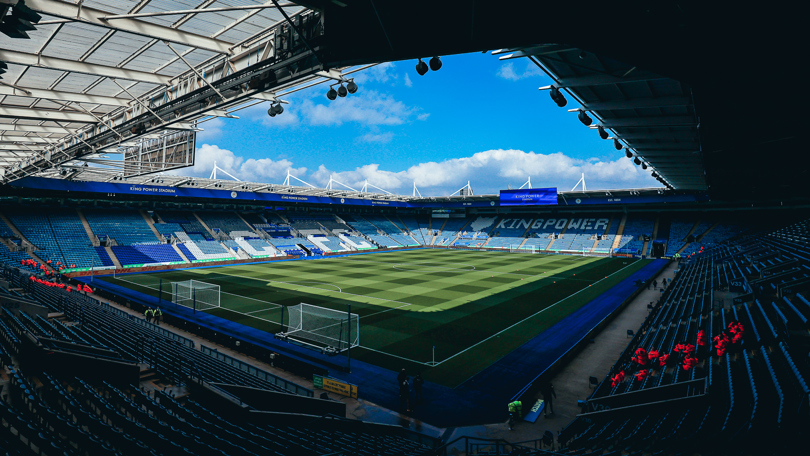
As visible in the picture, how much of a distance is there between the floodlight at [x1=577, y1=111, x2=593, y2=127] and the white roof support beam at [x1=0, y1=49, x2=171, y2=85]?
1395cm

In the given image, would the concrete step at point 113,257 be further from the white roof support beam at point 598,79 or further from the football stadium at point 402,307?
the white roof support beam at point 598,79

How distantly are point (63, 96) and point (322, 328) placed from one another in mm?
13412

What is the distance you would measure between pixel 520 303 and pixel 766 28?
2213cm

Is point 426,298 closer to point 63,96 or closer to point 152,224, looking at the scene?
point 63,96

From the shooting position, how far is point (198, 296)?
25219 millimetres

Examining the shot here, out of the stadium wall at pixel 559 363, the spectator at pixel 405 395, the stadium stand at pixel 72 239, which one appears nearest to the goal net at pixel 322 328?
the spectator at pixel 405 395

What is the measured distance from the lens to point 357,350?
17078 millimetres

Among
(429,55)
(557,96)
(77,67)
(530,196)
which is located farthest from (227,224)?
(429,55)

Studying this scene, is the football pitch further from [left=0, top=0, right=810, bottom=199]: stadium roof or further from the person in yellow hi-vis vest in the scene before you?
[left=0, top=0, right=810, bottom=199]: stadium roof

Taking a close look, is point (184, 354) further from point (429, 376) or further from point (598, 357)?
→ point (598, 357)

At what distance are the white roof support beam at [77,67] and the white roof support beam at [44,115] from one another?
526 cm

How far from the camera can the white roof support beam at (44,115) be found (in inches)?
578

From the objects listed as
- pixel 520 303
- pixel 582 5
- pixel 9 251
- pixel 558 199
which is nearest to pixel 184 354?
pixel 582 5

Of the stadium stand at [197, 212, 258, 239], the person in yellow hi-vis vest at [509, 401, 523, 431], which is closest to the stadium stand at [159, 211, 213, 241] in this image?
the stadium stand at [197, 212, 258, 239]
